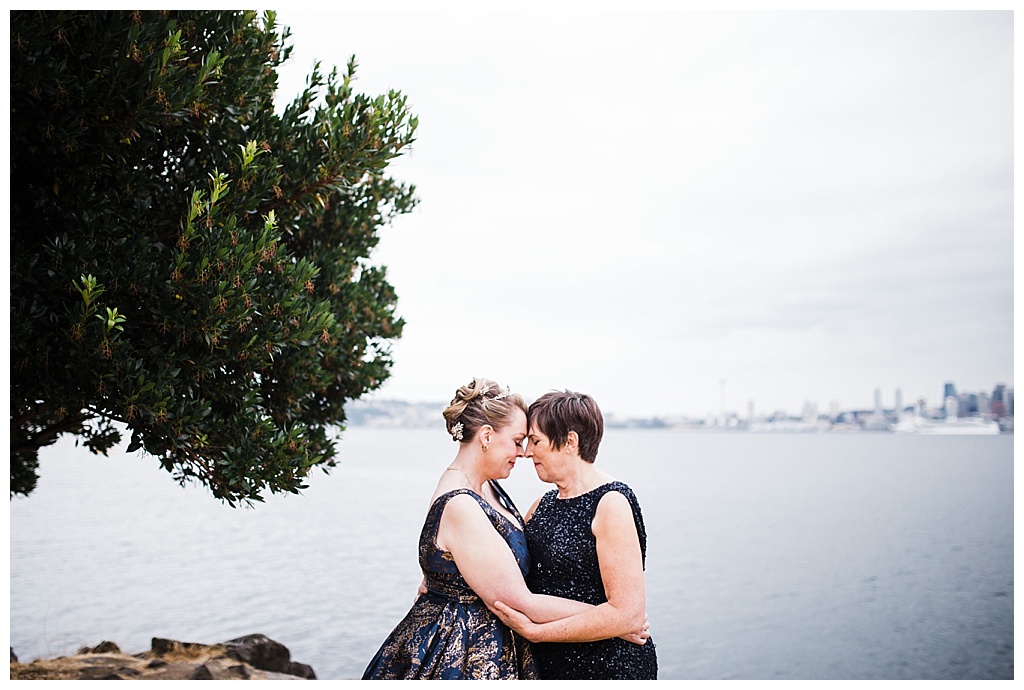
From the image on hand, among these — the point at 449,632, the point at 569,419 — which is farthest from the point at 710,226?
the point at 449,632

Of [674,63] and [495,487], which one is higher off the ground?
[674,63]

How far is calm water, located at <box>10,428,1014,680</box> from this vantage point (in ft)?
57.7

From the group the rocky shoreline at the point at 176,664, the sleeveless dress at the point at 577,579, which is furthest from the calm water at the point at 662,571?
the sleeveless dress at the point at 577,579

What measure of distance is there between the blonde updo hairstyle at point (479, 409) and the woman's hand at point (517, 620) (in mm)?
552

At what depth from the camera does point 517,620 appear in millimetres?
2770

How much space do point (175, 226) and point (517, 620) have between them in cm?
277

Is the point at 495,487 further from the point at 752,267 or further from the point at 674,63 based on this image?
the point at 752,267

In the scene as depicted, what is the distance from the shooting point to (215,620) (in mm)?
20969

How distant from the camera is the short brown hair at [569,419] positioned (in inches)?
113

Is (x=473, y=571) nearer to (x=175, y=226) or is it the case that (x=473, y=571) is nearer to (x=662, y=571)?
(x=175, y=226)

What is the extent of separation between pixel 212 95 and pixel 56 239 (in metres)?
1.05

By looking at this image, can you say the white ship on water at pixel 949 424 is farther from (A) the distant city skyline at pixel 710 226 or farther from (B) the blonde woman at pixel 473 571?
(B) the blonde woman at pixel 473 571

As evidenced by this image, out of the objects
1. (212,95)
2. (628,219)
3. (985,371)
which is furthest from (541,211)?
(212,95)

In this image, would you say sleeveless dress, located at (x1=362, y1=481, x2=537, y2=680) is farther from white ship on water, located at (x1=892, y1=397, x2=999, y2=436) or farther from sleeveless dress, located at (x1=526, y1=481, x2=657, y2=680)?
white ship on water, located at (x1=892, y1=397, x2=999, y2=436)
